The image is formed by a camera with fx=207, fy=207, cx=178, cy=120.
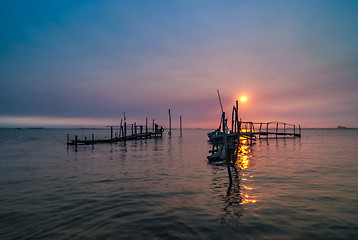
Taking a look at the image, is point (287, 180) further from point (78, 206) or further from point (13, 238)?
point (13, 238)

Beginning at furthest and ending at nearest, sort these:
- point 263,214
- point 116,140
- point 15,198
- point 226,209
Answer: point 116,140 < point 15,198 < point 226,209 < point 263,214

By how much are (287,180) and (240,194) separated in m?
4.62

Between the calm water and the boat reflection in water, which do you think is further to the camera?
the boat reflection in water

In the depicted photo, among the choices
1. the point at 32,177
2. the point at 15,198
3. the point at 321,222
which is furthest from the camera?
the point at 32,177

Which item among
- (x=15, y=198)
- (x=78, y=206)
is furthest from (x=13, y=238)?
(x=15, y=198)

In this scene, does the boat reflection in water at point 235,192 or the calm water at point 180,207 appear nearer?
the calm water at point 180,207

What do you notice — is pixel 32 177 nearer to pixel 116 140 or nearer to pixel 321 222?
pixel 321 222

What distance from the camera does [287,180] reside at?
12.8 meters

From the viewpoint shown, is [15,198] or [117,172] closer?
[15,198]

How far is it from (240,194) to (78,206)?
7358 mm

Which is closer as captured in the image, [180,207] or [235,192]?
[180,207]

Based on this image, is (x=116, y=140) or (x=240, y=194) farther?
(x=116, y=140)

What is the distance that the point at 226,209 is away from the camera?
8.16 meters

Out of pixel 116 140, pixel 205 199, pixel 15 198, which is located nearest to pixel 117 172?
pixel 15 198
